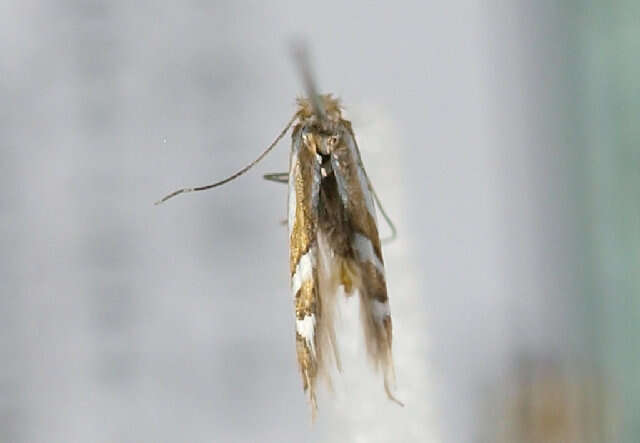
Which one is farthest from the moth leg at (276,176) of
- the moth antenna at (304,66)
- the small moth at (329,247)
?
the moth antenna at (304,66)

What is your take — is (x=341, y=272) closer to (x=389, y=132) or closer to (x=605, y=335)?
(x=389, y=132)

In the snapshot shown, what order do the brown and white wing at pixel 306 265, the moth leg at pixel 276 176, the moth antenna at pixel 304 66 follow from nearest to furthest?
the moth antenna at pixel 304 66
the brown and white wing at pixel 306 265
the moth leg at pixel 276 176

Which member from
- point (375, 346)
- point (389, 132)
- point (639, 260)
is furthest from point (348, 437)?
point (639, 260)

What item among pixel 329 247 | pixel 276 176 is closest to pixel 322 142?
pixel 329 247

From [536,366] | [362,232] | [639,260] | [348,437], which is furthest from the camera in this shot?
[639,260]

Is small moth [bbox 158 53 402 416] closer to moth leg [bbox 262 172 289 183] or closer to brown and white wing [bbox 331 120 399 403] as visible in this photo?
brown and white wing [bbox 331 120 399 403]

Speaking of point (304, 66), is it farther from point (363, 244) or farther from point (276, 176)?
point (276, 176)

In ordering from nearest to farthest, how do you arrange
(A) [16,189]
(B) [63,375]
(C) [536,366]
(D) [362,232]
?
(D) [362,232], (A) [16,189], (B) [63,375], (C) [536,366]

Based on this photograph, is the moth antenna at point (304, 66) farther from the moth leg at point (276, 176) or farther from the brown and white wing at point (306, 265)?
the moth leg at point (276, 176)
